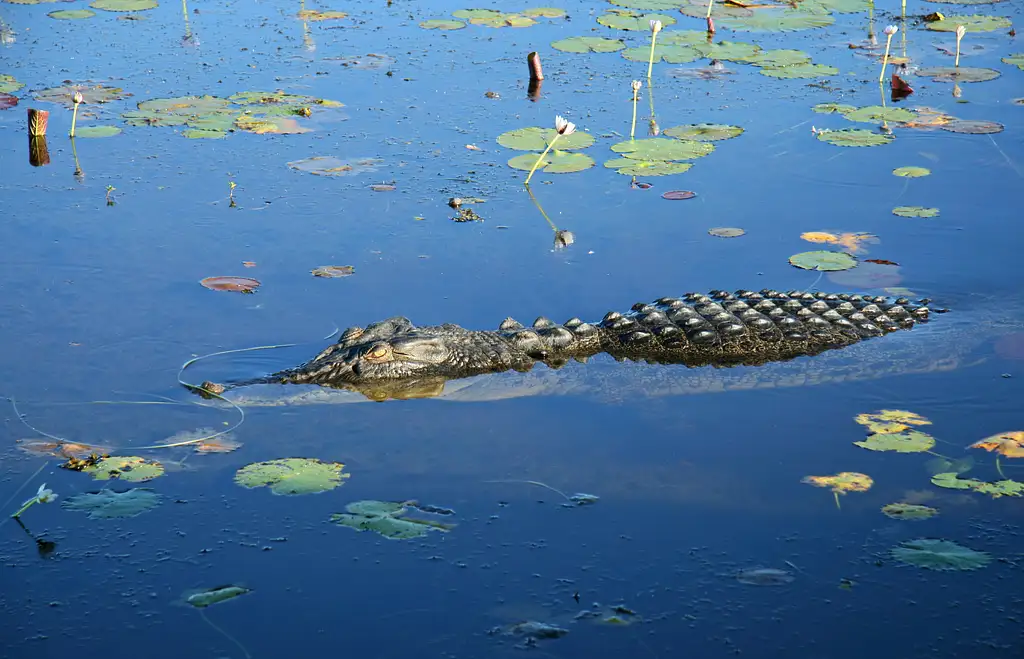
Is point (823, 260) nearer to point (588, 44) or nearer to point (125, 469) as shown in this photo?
point (125, 469)

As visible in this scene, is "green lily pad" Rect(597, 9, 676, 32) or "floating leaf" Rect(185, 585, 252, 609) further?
"green lily pad" Rect(597, 9, 676, 32)

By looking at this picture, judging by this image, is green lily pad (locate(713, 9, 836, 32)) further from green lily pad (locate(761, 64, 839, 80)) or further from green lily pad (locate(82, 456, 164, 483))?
green lily pad (locate(82, 456, 164, 483))

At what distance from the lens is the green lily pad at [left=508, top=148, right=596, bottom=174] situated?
8.66 m

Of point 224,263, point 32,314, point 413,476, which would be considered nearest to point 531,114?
point 224,263

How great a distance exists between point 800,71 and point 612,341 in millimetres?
5692

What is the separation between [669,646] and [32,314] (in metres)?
4.41

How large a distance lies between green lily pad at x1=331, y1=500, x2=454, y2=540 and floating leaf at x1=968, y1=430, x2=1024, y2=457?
255cm

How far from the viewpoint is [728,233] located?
7609 mm

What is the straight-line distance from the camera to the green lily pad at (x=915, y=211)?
25.9 feet

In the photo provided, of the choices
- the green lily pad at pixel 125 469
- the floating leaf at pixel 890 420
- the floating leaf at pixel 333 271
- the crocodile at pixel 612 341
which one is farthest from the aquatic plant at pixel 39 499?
the floating leaf at pixel 890 420

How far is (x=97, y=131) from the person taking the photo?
943 cm

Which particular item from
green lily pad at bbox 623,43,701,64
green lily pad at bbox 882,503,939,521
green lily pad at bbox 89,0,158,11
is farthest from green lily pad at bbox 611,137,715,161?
green lily pad at bbox 89,0,158,11

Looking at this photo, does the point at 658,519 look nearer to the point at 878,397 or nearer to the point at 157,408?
the point at 878,397

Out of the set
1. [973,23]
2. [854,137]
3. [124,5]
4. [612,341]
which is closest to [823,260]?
[612,341]
